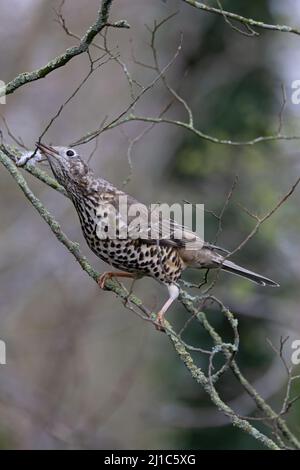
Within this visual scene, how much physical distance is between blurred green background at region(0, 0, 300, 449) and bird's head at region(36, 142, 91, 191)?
433cm

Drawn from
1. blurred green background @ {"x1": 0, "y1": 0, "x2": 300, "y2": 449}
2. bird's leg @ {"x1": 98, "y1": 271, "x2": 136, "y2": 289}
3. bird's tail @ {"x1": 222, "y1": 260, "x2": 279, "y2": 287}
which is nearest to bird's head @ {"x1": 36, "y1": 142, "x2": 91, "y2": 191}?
bird's leg @ {"x1": 98, "y1": 271, "x2": 136, "y2": 289}

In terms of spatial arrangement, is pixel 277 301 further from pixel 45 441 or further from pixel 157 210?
pixel 157 210

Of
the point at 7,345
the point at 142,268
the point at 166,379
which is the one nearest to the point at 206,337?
the point at 166,379

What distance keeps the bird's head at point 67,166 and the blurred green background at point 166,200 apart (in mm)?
4330

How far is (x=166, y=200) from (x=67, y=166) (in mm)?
5612

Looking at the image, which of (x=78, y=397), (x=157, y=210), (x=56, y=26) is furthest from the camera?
(x=78, y=397)

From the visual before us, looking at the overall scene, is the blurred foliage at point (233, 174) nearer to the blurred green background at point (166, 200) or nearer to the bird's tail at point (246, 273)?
the blurred green background at point (166, 200)

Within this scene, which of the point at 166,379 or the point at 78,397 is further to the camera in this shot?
the point at 78,397

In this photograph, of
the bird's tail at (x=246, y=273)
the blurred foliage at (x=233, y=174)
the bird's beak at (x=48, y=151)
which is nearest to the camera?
the bird's beak at (x=48, y=151)

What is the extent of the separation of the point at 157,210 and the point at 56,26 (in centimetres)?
669

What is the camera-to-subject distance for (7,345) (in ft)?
34.6

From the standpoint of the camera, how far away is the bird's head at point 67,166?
15.9ft

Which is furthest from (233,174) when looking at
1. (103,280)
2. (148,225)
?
(103,280)

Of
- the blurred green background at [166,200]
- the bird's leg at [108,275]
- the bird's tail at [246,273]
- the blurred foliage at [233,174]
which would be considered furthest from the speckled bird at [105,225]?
the blurred foliage at [233,174]
